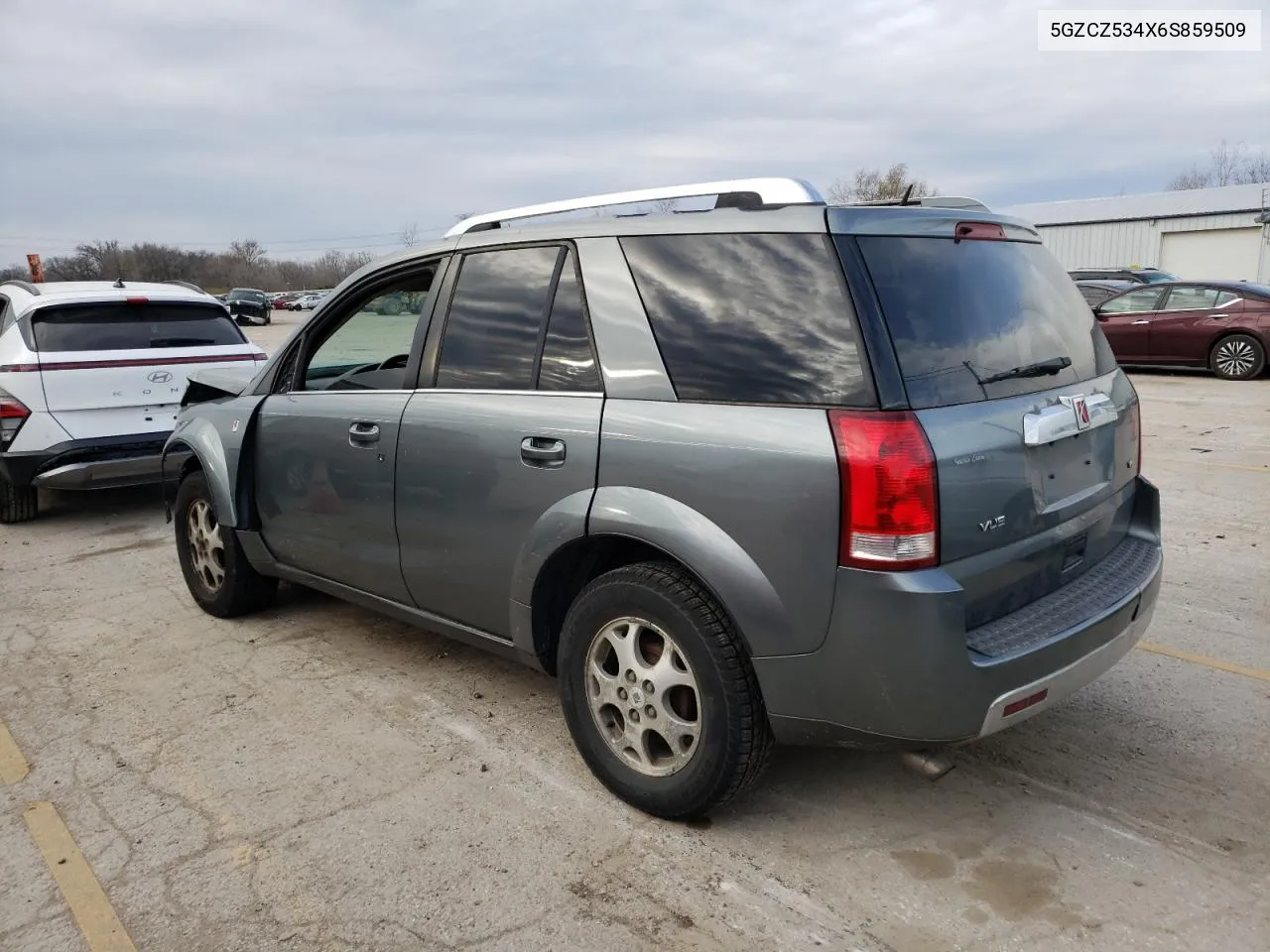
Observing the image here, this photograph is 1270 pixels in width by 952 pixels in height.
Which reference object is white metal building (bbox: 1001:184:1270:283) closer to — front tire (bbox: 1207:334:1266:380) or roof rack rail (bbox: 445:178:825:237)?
front tire (bbox: 1207:334:1266:380)

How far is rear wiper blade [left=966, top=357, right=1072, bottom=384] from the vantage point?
2748 mm

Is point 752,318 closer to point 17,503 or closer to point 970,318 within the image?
point 970,318

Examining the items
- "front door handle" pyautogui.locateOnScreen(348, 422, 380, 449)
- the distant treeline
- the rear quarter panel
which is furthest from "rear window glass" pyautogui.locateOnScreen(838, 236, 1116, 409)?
the distant treeline

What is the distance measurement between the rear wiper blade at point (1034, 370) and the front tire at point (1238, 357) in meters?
13.5

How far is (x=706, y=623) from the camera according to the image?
2744mm

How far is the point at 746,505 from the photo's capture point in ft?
8.64

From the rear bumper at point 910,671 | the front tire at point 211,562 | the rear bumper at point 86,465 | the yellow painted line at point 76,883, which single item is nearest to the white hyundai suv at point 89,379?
the rear bumper at point 86,465

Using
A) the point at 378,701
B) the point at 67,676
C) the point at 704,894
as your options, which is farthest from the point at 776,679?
the point at 67,676

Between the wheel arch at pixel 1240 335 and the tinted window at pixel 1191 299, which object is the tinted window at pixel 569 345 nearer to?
the wheel arch at pixel 1240 335

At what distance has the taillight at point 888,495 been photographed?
2426 mm

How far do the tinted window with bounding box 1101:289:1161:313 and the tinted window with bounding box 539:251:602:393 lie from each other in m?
14.6

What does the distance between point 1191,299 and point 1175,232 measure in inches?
928

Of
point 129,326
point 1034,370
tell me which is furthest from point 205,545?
point 1034,370

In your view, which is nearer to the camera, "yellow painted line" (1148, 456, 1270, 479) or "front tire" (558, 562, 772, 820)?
"front tire" (558, 562, 772, 820)
